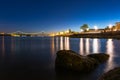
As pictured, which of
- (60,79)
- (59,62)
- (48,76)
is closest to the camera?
(60,79)

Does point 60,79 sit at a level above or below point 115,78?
below

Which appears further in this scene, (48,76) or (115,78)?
(48,76)

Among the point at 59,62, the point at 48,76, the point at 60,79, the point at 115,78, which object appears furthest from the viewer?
the point at 59,62

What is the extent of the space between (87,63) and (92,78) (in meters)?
2.32

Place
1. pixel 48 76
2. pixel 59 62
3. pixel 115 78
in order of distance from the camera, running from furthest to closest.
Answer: pixel 59 62
pixel 48 76
pixel 115 78

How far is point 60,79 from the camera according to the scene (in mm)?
19406

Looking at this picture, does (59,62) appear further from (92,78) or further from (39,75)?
(92,78)

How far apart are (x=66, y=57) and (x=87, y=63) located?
98.9 inches

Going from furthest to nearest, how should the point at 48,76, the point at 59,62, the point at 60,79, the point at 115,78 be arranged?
the point at 59,62
the point at 48,76
the point at 60,79
the point at 115,78

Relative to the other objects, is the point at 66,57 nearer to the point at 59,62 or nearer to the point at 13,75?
the point at 59,62

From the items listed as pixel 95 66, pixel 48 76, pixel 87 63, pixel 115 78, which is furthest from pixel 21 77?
pixel 115 78

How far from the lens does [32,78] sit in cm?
1973

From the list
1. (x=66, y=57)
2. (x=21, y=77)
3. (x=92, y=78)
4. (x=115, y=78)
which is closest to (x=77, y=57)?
(x=66, y=57)

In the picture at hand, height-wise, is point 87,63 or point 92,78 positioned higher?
point 87,63
